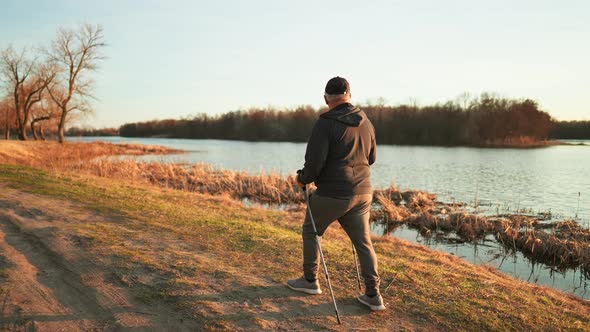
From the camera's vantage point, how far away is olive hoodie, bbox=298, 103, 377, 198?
12.7 feet

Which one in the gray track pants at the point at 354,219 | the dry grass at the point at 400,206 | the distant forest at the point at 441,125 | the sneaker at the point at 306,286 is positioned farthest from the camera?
the distant forest at the point at 441,125

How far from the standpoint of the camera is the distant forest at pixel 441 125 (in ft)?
201

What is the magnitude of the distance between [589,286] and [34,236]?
32.5 feet

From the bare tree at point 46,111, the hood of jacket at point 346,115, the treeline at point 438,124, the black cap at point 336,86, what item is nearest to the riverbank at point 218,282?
the hood of jacket at point 346,115

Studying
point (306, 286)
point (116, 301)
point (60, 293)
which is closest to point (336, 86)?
point (306, 286)

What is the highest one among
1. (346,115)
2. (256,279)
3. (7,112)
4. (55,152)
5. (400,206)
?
(7,112)

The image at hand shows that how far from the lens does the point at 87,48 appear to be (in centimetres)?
3897

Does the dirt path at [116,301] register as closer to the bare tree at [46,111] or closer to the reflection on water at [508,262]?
the reflection on water at [508,262]

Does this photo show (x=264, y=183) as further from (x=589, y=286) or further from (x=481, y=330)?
(x=481, y=330)

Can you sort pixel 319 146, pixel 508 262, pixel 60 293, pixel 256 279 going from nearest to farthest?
pixel 319 146, pixel 60 293, pixel 256 279, pixel 508 262

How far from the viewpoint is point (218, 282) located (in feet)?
16.0

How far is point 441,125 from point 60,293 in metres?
69.5

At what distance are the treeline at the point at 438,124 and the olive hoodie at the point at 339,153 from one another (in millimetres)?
62919

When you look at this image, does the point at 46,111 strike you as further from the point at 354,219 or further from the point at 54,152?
the point at 354,219
